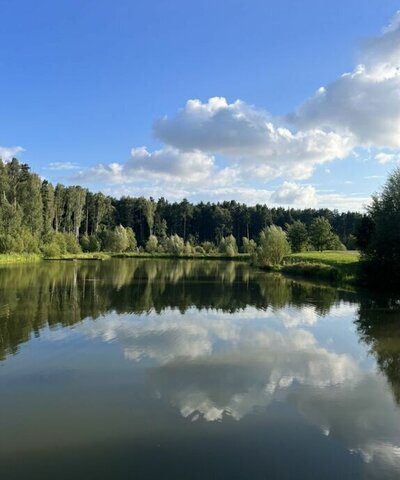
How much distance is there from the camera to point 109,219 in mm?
125750

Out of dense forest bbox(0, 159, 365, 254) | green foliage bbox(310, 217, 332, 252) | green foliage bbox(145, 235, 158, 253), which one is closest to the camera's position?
dense forest bbox(0, 159, 365, 254)

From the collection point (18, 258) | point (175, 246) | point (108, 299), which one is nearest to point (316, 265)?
point (108, 299)

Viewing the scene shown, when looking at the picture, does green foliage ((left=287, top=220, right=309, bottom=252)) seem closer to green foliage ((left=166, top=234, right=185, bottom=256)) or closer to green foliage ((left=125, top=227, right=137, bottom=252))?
green foliage ((left=166, top=234, right=185, bottom=256))

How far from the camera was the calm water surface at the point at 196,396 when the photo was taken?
24.8ft

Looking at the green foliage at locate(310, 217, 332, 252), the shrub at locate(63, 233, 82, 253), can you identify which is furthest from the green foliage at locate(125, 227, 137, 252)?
the green foliage at locate(310, 217, 332, 252)

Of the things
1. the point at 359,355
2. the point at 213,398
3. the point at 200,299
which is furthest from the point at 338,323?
the point at 213,398

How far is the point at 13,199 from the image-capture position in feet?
270

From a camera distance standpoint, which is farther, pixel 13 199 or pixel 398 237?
pixel 13 199

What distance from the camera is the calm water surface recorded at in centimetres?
755

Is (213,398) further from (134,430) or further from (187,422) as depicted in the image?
(134,430)

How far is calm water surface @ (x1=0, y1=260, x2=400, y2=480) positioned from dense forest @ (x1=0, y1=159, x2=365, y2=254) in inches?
1601

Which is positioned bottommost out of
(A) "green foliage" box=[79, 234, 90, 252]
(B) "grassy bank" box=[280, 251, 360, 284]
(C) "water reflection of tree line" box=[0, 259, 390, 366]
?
(C) "water reflection of tree line" box=[0, 259, 390, 366]

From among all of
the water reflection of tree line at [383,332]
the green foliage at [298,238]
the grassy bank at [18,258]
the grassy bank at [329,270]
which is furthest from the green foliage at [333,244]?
the water reflection of tree line at [383,332]

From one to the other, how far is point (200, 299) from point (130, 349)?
1461cm
